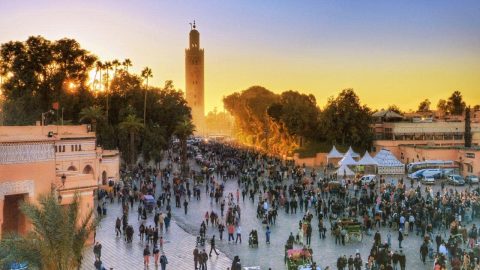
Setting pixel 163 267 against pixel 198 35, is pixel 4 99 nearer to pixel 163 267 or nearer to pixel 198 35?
pixel 163 267

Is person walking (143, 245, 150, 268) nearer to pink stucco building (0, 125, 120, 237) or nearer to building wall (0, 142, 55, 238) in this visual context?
pink stucco building (0, 125, 120, 237)

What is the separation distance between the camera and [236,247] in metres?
19.0

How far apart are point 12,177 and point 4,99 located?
29096 mm

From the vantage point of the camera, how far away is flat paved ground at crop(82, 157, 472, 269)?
16.8m

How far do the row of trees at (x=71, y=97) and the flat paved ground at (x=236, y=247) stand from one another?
65.0 ft

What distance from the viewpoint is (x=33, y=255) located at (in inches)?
402

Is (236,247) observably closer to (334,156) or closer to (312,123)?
(334,156)

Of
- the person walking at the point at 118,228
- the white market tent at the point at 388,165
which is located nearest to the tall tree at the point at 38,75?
the person walking at the point at 118,228

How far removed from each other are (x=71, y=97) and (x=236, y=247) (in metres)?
30.2

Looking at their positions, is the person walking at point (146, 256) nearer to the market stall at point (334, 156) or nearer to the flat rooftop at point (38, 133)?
the flat rooftop at point (38, 133)

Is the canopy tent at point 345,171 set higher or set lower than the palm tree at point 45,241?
lower

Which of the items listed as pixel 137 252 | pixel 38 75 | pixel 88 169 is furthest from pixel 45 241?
pixel 38 75

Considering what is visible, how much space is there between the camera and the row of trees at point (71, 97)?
4134cm

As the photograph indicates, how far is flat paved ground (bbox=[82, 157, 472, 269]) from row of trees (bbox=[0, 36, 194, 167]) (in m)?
19.8
